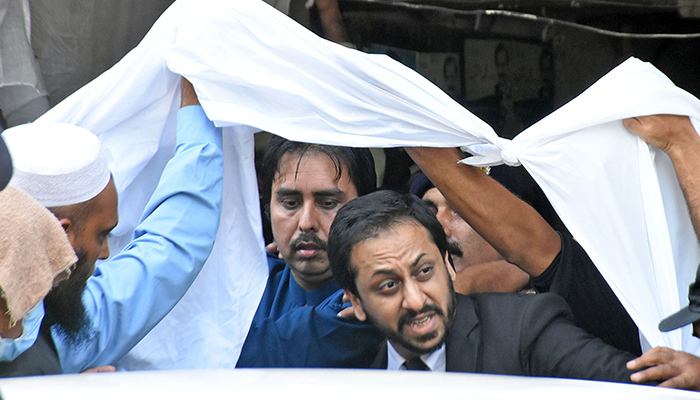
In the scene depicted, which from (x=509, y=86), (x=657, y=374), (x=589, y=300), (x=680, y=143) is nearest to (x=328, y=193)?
(x=589, y=300)

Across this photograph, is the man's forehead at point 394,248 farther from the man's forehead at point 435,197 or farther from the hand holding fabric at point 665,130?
the man's forehead at point 435,197

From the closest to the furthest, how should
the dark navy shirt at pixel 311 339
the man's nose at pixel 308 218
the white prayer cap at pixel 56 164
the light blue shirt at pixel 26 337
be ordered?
the light blue shirt at pixel 26 337
the white prayer cap at pixel 56 164
the dark navy shirt at pixel 311 339
the man's nose at pixel 308 218

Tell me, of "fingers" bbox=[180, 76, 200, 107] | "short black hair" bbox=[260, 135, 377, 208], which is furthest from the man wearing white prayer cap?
"short black hair" bbox=[260, 135, 377, 208]

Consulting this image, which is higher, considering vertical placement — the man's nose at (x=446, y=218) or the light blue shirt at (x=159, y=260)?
the light blue shirt at (x=159, y=260)

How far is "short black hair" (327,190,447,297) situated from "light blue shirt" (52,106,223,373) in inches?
14.2

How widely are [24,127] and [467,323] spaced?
4.10 feet

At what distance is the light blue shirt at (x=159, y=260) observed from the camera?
71.6 inches

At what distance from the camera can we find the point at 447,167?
2297 mm

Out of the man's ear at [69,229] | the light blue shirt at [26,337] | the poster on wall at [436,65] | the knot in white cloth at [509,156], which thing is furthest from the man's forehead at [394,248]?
the poster on wall at [436,65]

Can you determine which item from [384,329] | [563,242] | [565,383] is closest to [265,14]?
[384,329]

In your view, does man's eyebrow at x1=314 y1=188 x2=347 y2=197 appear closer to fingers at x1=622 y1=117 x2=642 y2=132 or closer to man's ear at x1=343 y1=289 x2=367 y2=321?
man's ear at x1=343 y1=289 x2=367 y2=321

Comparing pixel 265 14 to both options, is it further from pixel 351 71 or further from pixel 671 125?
pixel 671 125

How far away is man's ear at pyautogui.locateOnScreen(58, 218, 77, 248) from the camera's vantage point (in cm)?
180

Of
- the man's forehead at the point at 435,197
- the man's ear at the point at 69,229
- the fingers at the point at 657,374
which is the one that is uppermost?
the man's ear at the point at 69,229
